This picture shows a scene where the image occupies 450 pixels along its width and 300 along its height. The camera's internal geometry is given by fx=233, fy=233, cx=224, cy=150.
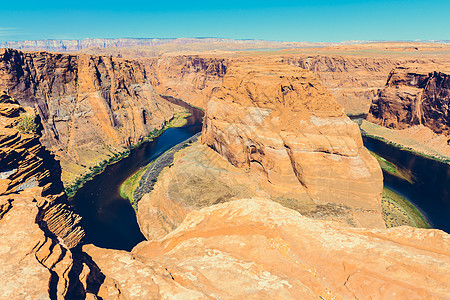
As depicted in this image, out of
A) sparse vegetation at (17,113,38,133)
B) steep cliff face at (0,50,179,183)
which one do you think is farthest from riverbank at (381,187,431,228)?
steep cliff face at (0,50,179,183)

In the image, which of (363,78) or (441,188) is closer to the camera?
(441,188)

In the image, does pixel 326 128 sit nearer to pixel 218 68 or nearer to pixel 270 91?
pixel 270 91

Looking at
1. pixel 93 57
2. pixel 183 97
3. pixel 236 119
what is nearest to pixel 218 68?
pixel 183 97

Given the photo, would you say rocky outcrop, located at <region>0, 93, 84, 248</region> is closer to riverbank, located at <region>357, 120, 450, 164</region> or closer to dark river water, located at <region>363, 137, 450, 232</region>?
dark river water, located at <region>363, 137, 450, 232</region>

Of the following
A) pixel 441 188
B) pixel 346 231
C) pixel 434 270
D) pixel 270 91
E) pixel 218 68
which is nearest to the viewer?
pixel 434 270

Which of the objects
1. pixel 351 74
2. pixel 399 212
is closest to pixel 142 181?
pixel 399 212

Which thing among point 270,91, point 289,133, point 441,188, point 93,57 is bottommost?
point 441,188

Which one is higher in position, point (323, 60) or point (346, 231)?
point (323, 60)

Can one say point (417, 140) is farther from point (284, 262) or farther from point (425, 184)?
point (284, 262)
